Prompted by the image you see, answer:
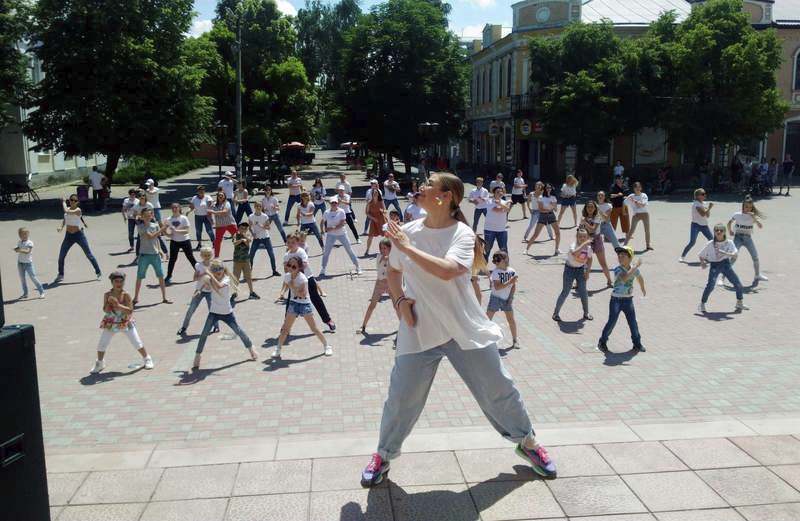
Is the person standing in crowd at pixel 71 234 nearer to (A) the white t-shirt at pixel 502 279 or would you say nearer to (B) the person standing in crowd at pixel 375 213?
(B) the person standing in crowd at pixel 375 213

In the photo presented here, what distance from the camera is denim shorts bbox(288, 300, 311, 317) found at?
28.9 feet

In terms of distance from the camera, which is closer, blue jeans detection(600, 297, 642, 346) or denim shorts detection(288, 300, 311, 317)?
denim shorts detection(288, 300, 311, 317)

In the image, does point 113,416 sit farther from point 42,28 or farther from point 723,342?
point 42,28

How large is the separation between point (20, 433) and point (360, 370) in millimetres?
5794

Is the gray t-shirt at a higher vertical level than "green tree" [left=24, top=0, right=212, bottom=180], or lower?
lower

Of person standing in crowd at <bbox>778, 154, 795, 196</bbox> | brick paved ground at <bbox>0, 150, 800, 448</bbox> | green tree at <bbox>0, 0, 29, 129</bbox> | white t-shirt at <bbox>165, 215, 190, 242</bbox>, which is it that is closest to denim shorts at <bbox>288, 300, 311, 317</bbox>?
brick paved ground at <bbox>0, 150, 800, 448</bbox>

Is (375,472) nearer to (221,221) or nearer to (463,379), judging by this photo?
(463,379)

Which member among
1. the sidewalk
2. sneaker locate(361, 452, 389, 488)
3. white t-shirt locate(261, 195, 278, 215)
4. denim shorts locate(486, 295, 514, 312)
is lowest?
the sidewalk

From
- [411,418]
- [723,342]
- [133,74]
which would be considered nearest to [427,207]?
[411,418]

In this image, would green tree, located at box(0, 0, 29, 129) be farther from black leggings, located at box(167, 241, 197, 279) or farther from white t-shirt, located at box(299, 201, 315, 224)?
black leggings, located at box(167, 241, 197, 279)

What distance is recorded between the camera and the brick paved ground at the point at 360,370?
21.9ft

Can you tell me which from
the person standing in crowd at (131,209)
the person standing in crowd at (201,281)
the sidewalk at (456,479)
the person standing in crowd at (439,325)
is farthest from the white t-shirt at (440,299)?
the person standing in crowd at (131,209)

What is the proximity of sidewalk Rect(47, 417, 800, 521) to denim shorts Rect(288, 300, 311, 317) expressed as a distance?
2923 millimetres

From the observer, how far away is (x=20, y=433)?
8.28ft
